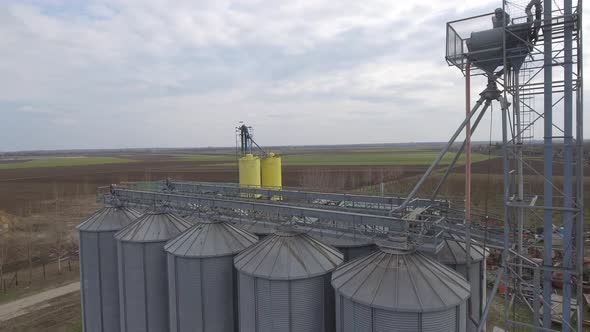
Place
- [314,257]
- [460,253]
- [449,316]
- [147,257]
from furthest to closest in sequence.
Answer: [147,257], [460,253], [314,257], [449,316]

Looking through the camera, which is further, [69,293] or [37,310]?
[69,293]

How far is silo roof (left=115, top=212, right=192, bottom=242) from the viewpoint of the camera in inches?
637

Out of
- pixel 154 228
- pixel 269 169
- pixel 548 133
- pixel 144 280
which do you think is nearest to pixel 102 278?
pixel 144 280

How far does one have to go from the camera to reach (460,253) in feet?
45.3

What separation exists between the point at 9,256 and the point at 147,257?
29541 millimetres

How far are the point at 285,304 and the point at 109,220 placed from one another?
1227 cm

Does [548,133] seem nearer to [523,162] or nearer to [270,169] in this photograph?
[523,162]

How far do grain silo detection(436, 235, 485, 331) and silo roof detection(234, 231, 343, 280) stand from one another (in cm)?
424

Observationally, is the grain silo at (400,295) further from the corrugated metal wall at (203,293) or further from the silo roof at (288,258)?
the corrugated metal wall at (203,293)

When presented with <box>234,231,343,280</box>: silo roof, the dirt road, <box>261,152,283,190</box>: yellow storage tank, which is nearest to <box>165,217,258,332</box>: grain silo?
<box>234,231,343,280</box>: silo roof

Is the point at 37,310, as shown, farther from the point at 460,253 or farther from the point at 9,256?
the point at 460,253

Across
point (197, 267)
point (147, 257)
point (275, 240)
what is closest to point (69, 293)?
point (147, 257)

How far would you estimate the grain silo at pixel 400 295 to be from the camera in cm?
999

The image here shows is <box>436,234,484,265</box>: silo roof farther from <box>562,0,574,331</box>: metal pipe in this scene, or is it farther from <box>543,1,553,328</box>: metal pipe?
<box>562,0,574,331</box>: metal pipe
